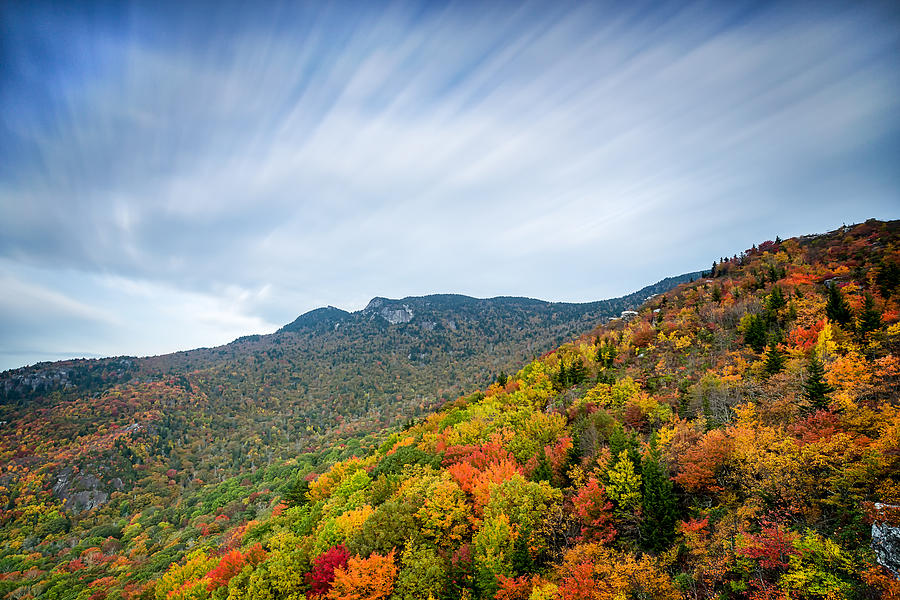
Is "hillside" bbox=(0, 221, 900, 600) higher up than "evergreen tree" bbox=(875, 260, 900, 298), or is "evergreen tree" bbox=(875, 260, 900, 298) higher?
"evergreen tree" bbox=(875, 260, 900, 298)

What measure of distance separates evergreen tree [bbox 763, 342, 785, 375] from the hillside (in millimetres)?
158

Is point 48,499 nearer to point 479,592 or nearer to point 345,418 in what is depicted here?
point 345,418

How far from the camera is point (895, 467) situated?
1762cm

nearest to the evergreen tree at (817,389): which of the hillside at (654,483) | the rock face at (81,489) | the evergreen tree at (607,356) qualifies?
the hillside at (654,483)

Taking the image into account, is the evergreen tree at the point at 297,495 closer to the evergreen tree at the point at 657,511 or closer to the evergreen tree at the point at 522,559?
the evergreen tree at the point at 522,559

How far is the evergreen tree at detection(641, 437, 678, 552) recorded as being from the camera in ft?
80.9

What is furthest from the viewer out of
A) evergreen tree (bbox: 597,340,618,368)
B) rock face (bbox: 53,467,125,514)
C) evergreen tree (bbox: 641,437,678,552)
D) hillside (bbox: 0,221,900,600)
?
rock face (bbox: 53,467,125,514)

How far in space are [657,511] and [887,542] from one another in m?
12.0

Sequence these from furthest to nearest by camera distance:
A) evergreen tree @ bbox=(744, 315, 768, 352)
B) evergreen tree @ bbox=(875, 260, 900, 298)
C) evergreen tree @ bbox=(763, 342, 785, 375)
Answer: evergreen tree @ bbox=(744, 315, 768, 352) → evergreen tree @ bbox=(875, 260, 900, 298) → evergreen tree @ bbox=(763, 342, 785, 375)

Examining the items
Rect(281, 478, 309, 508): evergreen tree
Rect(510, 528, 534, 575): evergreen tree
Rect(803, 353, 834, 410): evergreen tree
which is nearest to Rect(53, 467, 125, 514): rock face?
Rect(281, 478, 309, 508): evergreen tree

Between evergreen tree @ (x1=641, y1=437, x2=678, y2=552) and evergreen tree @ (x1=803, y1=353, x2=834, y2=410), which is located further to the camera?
evergreen tree @ (x1=803, y1=353, x2=834, y2=410)

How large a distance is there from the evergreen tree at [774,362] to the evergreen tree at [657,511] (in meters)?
22.0

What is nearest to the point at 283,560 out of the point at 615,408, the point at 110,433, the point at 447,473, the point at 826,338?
the point at 447,473

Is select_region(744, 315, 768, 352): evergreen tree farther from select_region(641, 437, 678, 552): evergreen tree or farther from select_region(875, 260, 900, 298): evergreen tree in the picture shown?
select_region(641, 437, 678, 552): evergreen tree
